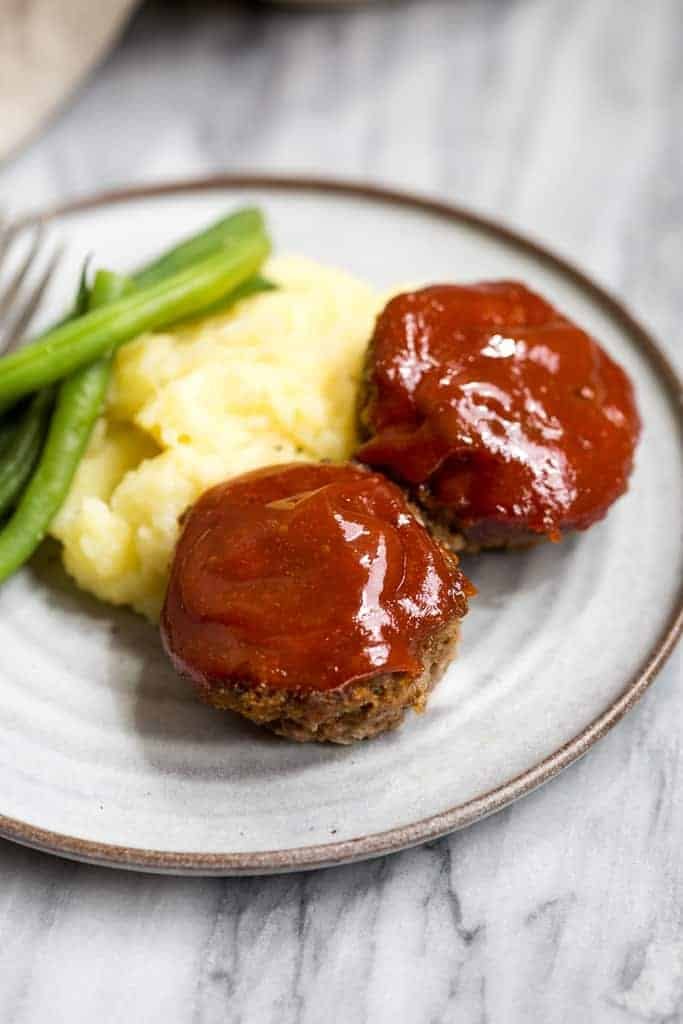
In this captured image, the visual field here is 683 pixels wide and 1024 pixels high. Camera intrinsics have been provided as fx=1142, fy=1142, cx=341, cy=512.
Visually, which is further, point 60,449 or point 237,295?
point 237,295

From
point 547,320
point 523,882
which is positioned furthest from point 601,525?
point 523,882

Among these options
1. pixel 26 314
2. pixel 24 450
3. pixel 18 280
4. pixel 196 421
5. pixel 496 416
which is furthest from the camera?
pixel 18 280

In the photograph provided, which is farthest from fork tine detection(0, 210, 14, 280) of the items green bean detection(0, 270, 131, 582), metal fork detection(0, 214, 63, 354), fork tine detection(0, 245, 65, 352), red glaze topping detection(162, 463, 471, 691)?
red glaze topping detection(162, 463, 471, 691)

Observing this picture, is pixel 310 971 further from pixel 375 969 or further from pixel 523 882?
pixel 523 882

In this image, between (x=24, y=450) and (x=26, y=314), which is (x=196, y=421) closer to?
(x=24, y=450)

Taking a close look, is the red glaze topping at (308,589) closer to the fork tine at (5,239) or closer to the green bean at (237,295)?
the green bean at (237,295)

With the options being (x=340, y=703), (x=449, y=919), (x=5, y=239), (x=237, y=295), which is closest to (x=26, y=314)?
(x=5, y=239)

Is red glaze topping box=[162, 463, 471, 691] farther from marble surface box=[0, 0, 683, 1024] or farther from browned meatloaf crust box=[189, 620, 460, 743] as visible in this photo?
marble surface box=[0, 0, 683, 1024]
